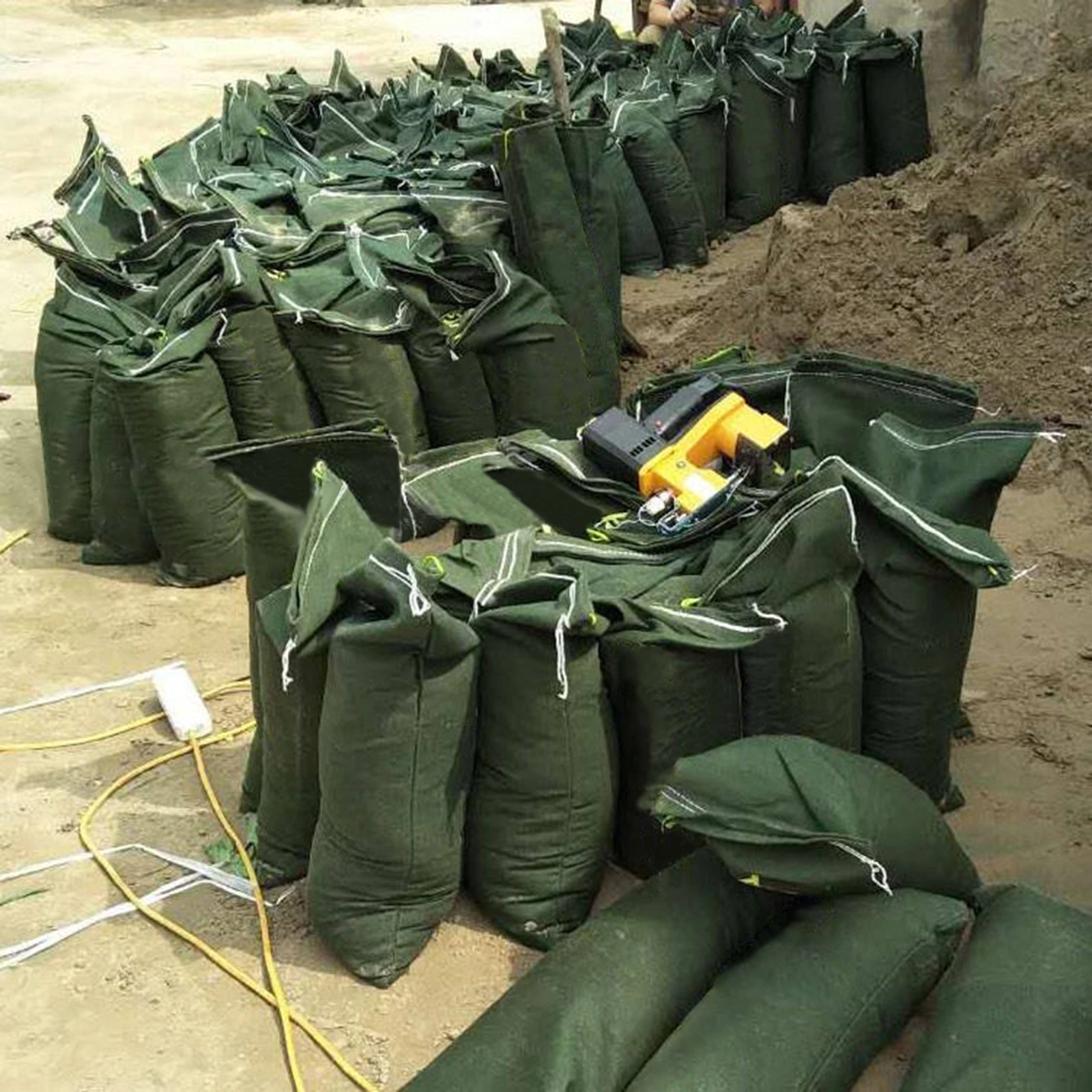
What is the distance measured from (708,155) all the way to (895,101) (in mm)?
1194

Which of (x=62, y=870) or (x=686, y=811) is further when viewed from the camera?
(x=62, y=870)

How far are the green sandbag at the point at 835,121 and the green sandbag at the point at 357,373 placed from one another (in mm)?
3865

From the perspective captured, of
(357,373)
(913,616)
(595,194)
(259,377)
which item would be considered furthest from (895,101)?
(913,616)

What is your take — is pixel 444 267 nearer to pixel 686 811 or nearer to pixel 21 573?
pixel 21 573

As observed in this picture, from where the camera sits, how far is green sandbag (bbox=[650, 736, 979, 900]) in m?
2.61

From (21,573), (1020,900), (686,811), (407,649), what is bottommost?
(21,573)

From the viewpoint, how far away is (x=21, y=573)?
16.7ft

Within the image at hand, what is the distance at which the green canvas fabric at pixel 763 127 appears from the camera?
7.80 metres

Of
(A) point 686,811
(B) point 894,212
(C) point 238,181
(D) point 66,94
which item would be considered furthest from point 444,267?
(D) point 66,94

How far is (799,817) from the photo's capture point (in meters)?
2.63

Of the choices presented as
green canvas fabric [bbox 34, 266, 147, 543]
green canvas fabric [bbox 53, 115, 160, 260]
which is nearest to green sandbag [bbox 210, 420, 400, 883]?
green canvas fabric [bbox 34, 266, 147, 543]

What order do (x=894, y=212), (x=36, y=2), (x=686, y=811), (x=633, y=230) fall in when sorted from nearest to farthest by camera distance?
(x=686, y=811), (x=894, y=212), (x=633, y=230), (x=36, y=2)

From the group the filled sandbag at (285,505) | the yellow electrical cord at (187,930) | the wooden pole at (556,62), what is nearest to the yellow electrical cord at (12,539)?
the yellow electrical cord at (187,930)

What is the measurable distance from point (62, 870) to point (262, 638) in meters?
0.87
